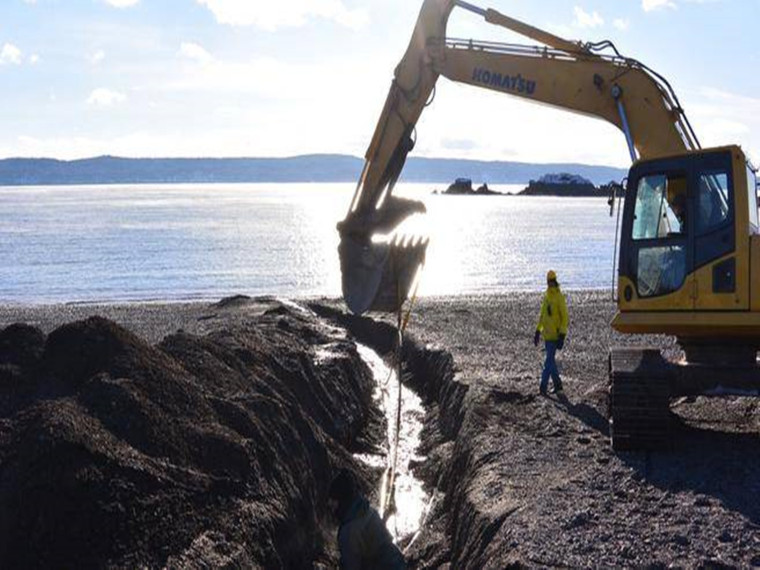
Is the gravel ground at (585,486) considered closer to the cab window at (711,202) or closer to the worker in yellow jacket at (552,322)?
the worker in yellow jacket at (552,322)

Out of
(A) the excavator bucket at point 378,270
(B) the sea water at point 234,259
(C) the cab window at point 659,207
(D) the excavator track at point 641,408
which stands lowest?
(B) the sea water at point 234,259

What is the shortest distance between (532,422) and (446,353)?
7713 mm

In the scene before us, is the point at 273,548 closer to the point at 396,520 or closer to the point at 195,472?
the point at 195,472

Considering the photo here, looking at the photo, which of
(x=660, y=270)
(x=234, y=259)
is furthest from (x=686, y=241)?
(x=234, y=259)

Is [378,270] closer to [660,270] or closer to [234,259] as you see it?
[660,270]

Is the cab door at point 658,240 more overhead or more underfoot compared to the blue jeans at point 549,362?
more overhead

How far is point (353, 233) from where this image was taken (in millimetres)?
14430

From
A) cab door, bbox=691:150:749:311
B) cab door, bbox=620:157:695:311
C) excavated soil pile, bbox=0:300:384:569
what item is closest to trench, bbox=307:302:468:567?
excavated soil pile, bbox=0:300:384:569

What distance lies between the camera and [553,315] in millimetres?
17109

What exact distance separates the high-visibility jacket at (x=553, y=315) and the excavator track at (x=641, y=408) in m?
4.58

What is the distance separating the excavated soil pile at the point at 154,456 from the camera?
901 centimetres

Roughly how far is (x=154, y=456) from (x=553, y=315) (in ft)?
28.4

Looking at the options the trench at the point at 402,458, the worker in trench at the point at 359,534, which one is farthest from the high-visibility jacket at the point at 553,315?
the worker in trench at the point at 359,534

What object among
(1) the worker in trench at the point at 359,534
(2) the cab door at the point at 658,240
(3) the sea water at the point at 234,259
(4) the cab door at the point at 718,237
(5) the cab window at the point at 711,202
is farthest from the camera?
(3) the sea water at the point at 234,259
